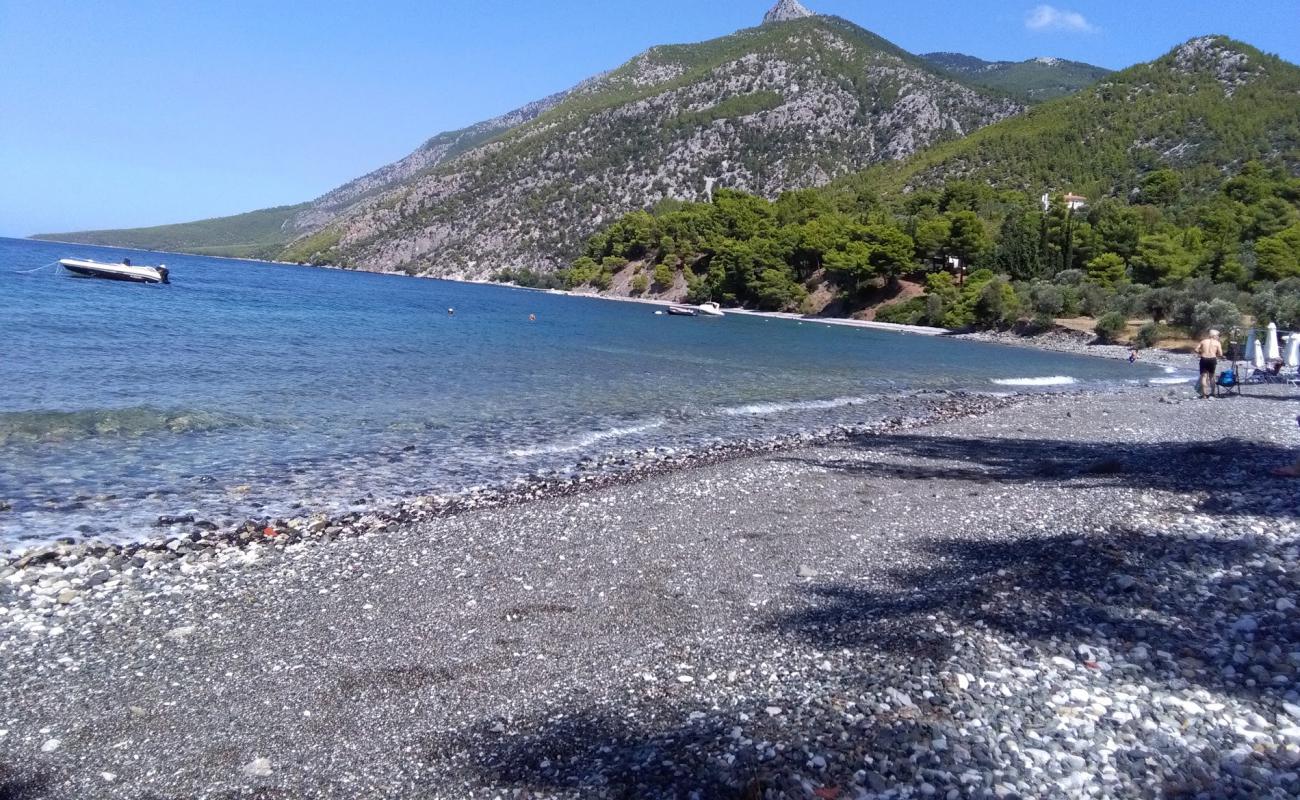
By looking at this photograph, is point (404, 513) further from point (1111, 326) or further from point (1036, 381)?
point (1111, 326)

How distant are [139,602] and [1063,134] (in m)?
152

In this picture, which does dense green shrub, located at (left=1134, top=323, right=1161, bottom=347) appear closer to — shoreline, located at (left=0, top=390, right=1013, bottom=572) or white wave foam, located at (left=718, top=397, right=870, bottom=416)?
white wave foam, located at (left=718, top=397, right=870, bottom=416)

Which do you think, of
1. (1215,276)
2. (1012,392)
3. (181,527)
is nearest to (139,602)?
(181,527)

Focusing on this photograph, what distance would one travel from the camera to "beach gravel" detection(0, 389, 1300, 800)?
520 centimetres

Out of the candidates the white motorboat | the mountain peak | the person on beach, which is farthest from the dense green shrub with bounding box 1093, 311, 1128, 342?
the mountain peak

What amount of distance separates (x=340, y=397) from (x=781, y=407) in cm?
1354

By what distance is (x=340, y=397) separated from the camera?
79.3 ft

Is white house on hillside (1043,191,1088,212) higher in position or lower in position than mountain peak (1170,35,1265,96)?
lower

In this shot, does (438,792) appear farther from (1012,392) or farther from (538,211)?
(538,211)

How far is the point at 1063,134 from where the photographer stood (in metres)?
134

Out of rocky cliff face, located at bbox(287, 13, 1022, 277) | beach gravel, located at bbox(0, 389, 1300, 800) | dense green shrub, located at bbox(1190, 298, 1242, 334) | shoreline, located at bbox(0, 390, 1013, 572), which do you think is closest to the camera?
beach gravel, located at bbox(0, 389, 1300, 800)

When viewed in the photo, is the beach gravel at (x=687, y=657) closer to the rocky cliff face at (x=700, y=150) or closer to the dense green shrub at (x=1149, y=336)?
the dense green shrub at (x=1149, y=336)

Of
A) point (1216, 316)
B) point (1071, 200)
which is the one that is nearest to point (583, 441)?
point (1216, 316)

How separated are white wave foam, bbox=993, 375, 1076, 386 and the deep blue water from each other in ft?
3.02
